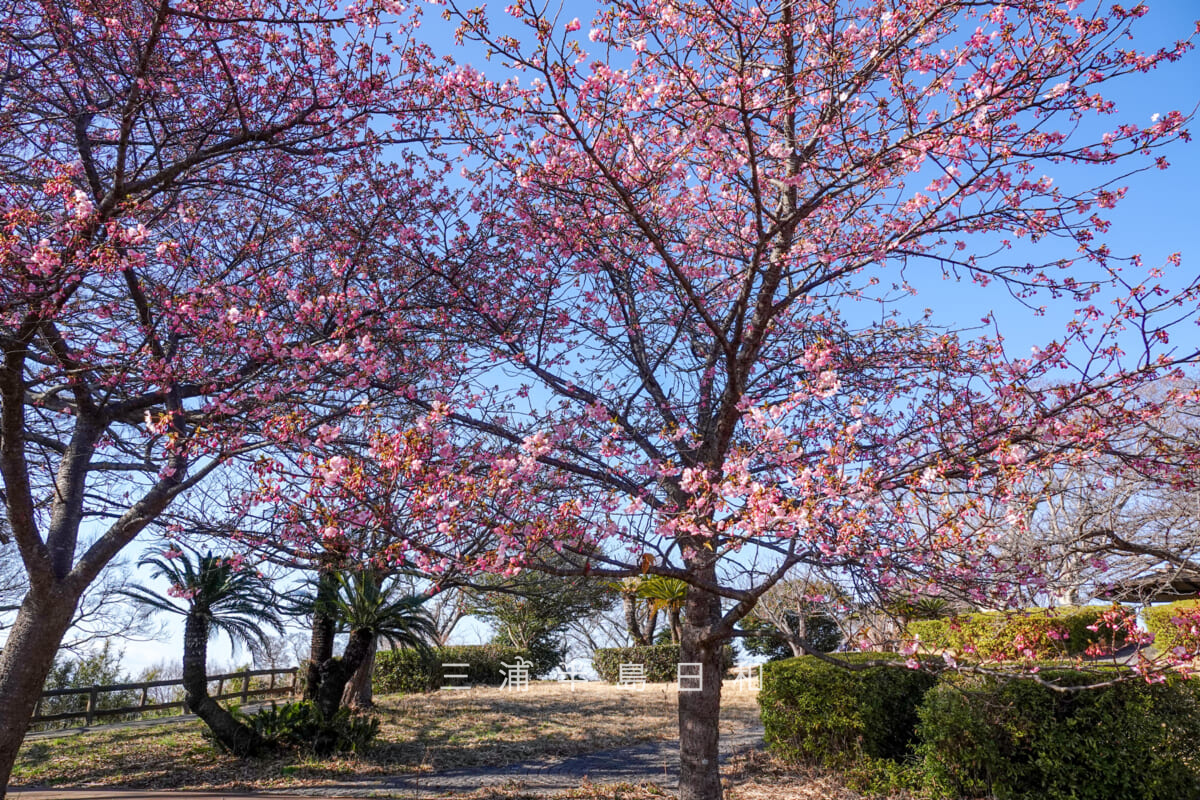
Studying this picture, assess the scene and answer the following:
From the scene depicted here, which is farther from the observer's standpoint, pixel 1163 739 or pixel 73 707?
pixel 73 707

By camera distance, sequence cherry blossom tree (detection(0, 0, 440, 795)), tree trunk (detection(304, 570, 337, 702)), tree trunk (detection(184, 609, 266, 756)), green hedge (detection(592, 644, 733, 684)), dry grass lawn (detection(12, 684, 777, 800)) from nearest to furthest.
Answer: cherry blossom tree (detection(0, 0, 440, 795)) → dry grass lawn (detection(12, 684, 777, 800)) → tree trunk (detection(184, 609, 266, 756)) → tree trunk (detection(304, 570, 337, 702)) → green hedge (detection(592, 644, 733, 684))

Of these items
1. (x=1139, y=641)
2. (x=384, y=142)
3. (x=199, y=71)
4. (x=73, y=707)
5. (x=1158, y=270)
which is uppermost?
(x=199, y=71)

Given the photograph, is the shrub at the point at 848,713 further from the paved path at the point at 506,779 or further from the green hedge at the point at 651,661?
the green hedge at the point at 651,661

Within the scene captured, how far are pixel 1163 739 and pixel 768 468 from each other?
415 centimetres

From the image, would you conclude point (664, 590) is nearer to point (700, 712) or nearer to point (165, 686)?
point (700, 712)

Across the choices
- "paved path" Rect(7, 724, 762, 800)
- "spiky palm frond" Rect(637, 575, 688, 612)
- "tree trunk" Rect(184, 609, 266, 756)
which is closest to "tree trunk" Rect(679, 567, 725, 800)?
"paved path" Rect(7, 724, 762, 800)

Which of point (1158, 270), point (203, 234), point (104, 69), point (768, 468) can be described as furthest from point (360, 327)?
point (1158, 270)

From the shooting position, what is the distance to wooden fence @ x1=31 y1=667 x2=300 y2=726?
13.3 metres

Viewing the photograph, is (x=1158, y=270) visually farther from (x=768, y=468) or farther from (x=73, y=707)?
(x=73, y=707)

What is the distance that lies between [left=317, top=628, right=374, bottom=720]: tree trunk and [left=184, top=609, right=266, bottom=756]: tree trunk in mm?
860

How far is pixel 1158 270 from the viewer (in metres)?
5.27

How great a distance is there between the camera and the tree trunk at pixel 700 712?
6391 mm

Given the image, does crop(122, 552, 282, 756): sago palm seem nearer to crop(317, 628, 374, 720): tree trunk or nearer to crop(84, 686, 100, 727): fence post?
crop(317, 628, 374, 720): tree trunk

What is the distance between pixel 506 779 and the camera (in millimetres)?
8609
